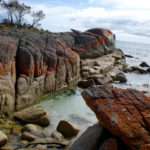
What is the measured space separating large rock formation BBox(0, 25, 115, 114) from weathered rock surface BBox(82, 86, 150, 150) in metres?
7.87

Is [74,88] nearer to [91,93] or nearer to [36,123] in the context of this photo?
[36,123]

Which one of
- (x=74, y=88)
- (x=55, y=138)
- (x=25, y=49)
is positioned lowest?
(x=74, y=88)

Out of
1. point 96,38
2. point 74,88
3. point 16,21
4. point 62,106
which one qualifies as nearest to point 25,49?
point 62,106

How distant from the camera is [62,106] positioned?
27.0 m

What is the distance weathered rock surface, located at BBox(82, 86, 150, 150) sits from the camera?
14.9m

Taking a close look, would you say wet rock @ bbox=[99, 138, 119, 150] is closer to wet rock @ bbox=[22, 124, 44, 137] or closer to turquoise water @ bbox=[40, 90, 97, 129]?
wet rock @ bbox=[22, 124, 44, 137]

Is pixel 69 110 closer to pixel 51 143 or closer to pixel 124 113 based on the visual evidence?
pixel 51 143

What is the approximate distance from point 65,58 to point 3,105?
11620 millimetres

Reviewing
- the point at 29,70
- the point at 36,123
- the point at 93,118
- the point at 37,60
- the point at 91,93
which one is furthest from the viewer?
the point at 37,60

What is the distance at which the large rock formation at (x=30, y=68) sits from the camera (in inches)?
910

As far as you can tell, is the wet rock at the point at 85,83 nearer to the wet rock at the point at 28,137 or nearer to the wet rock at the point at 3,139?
the wet rock at the point at 28,137

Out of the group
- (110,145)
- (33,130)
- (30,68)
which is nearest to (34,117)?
(33,130)

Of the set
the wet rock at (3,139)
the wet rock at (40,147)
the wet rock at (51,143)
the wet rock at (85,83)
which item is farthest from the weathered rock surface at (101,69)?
the wet rock at (3,139)

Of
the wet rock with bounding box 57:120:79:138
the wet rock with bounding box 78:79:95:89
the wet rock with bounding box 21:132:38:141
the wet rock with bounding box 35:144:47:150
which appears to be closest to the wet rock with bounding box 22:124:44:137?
the wet rock with bounding box 21:132:38:141
